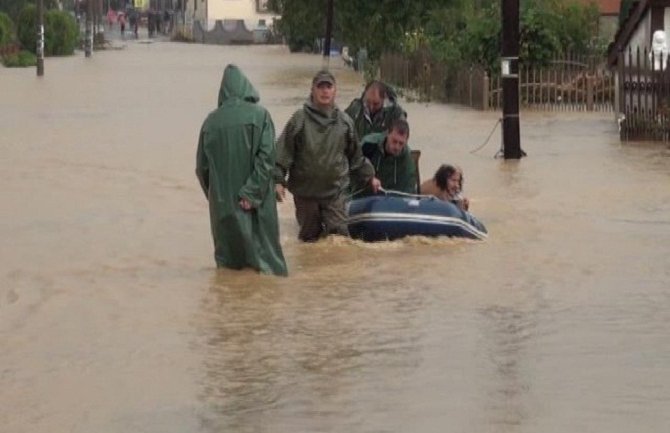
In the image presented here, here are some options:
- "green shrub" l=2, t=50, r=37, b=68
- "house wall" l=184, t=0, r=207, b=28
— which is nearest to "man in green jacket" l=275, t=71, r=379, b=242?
"green shrub" l=2, t=50, r=37, b=68

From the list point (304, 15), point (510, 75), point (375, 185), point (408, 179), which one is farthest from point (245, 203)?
point (304, 15)

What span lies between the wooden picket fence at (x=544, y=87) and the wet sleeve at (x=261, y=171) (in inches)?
852

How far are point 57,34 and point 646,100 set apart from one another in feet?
157

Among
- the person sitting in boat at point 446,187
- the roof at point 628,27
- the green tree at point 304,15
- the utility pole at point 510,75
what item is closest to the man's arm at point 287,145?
the person sitting in boat at point 446,187

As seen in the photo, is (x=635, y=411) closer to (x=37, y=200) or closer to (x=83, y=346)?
(x=83, y=346)

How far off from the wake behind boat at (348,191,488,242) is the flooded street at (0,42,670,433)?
11 centimetres

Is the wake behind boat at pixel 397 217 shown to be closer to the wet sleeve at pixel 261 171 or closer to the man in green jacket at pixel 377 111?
the man in green jacket at pixel 377 111

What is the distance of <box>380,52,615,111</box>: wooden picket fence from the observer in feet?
113

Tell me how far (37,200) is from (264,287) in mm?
6666

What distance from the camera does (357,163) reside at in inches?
547

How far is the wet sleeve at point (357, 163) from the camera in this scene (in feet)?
44.8

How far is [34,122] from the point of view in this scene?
31.4 metres

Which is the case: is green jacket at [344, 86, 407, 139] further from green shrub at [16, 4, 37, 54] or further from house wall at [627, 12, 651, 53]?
green shrub at [16, 4, 37, 54]

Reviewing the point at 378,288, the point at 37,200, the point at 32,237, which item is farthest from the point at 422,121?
→ the point at 378,288
